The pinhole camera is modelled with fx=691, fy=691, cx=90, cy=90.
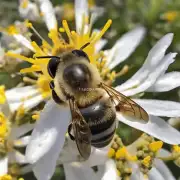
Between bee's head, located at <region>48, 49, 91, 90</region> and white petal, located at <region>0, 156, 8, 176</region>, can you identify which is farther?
white petal, located at <region>0, 156, 8, 176</region>

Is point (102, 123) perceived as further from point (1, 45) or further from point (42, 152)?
point (1, 45)

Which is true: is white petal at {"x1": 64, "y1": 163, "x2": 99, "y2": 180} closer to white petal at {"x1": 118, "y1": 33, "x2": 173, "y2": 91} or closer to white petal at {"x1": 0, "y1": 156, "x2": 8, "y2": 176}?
white petal at {"x1": 0, "y1": 156, "x2": 8, "y2": 176}

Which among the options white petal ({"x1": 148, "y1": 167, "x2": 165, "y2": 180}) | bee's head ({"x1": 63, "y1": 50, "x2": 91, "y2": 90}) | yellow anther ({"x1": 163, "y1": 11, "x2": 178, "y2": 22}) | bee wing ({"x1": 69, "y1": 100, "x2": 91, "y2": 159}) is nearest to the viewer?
bee wing ({"x1": 69, "y1": 100, "x2": 91, "y2": 159})

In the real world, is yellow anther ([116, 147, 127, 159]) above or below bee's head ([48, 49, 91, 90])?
below

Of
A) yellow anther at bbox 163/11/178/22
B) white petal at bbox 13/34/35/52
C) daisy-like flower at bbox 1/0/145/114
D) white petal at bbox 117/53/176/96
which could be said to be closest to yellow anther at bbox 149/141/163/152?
white petal at bbox 117/53/176/96

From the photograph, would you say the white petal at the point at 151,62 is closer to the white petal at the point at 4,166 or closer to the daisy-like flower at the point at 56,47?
the daisy-like flower at the point at 56,47

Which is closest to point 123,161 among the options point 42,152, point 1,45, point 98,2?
point 42,152

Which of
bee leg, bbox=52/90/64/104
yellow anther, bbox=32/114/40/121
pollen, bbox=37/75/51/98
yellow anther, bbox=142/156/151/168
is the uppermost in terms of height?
bee leg, bbox=52/90/64/104
